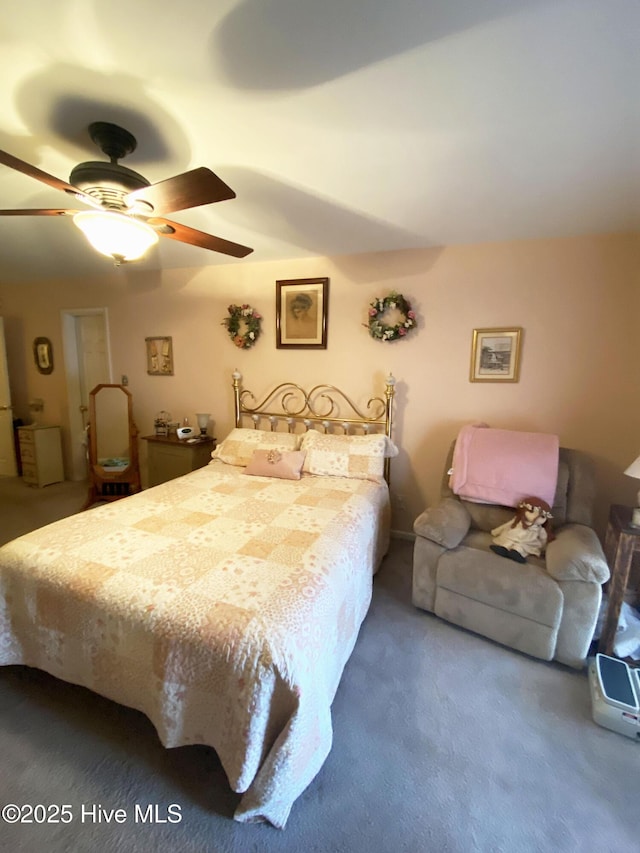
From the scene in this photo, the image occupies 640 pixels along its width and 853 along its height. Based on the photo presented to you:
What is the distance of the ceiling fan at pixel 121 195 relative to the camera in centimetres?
137

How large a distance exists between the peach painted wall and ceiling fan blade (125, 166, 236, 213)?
5.80 feet

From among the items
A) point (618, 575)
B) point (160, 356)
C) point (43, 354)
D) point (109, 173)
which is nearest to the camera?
point (109, 173)

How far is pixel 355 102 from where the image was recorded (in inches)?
55.5

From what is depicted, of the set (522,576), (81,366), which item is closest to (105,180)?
(522,576)

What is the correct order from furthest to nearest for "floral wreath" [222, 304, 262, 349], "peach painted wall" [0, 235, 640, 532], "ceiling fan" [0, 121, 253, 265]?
"floral wreath" [222, 304, 262, 349], "peach painted wall" [0, 235, 640, 532], "ceiling fan" [0, 121, 253, 265]

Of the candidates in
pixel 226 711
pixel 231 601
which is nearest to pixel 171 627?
pixel 231 601

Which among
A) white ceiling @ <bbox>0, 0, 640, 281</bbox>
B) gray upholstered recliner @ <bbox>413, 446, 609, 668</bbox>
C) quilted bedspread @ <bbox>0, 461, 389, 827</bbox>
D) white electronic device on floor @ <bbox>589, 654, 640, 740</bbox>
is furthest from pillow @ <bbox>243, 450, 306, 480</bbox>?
white electronic device on floor @ <bbox>589, 654, 640, 740</bbox>

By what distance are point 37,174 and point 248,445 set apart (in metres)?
2.10

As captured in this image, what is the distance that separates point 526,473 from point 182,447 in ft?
9.66

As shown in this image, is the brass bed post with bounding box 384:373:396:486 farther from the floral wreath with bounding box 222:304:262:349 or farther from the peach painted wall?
the floral wreath with bounding box 222:304:262:349

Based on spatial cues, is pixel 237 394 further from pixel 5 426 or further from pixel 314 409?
pixel 5 426

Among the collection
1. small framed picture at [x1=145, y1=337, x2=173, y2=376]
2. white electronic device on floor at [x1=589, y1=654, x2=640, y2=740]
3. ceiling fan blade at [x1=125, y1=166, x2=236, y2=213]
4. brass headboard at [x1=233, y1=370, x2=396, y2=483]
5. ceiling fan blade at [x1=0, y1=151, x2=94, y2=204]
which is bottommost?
white electronic device on floor at [x1=589, y1=654, x2=640, y2=740]

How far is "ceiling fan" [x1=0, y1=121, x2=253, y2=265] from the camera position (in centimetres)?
137

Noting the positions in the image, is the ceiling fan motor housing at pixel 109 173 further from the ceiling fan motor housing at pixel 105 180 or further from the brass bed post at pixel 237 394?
the brass bed post at pixel 237 394
